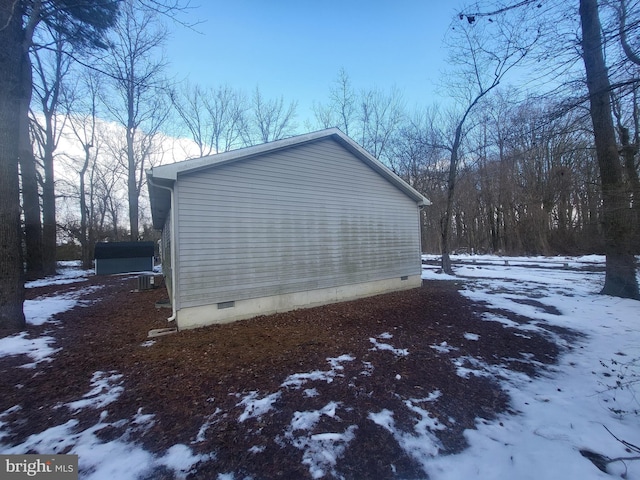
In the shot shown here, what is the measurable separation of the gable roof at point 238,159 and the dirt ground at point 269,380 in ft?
10.0

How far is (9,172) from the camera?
5465mm

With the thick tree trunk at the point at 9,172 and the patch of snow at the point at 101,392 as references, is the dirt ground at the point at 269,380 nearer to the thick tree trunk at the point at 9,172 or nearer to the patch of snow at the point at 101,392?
the patch of snow at the point at 101,392

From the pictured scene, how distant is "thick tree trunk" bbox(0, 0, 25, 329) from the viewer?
5.35 meters

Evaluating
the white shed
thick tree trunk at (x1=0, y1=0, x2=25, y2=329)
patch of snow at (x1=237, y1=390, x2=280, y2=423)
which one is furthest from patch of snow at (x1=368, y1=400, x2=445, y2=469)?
thick tree trunk at (x1=0, y1=0, x2=25, y2=329)

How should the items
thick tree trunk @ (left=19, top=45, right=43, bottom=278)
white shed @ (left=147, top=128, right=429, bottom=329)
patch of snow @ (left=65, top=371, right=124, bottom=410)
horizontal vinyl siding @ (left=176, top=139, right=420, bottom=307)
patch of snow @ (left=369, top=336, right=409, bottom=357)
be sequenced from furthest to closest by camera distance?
thick tree trunk @ (left=19, top=45, right=43, bottom=278) < horizontal vinyl siding @ (left=176, top=139, right=420, bottom=307) < white shed @ (left=147, top=128, right=429, bottom=329) < patch of snow @ (left=369, top=336, right=409, bottom=357) < patch of snow @ (left=65, top=371, right=124, bottom=410)

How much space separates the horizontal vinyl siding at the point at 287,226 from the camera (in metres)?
5.73

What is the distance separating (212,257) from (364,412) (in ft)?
14.2

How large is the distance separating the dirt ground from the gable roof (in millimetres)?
3057

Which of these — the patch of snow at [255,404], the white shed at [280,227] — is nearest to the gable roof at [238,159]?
the white shed at [280,227]

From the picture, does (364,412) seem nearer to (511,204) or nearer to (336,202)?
(336,202)

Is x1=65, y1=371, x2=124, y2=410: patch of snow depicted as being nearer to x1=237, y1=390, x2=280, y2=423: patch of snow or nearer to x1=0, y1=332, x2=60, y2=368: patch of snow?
x1=0, y1=332, x2=60, y2=368: patch of snow

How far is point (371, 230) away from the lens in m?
8.79

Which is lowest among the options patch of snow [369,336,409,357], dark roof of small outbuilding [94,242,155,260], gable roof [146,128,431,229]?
patch of snow [369,336,409,357]

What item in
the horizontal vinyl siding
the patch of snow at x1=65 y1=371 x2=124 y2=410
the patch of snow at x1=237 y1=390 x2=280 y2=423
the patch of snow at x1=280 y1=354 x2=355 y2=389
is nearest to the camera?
the patch of snow at x1=237 y1=390 x2=280 y2=423
